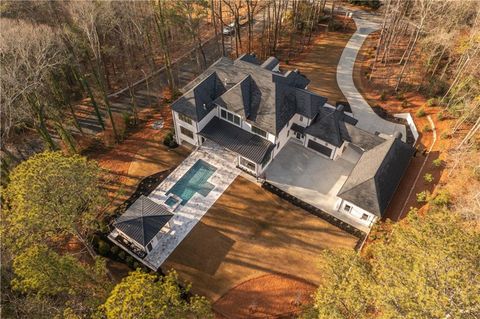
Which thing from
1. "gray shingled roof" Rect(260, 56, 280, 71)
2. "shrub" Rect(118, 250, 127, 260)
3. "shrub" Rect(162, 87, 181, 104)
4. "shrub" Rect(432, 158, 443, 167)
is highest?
"gray shingled roof" Rect(260, 56, 280, 71)

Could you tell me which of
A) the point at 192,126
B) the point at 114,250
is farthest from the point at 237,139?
the point at 114,250

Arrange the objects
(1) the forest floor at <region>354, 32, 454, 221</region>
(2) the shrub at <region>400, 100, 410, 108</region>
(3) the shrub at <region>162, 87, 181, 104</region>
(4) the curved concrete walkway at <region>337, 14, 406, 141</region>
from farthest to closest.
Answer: (3) the shrub at <region>162, 87, 181, 104</region>
(2) the shrub at <region>400, 100, 410, 108</region>
(4) the curved concrete walkway at <region>337, 14, 406, 141</region>
(1) the forest floor at <region>354, 32, 454, 221</region>

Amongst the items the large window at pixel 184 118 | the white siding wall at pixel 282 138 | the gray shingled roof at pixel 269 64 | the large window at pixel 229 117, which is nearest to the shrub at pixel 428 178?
the white siding wall at pixel 282 138

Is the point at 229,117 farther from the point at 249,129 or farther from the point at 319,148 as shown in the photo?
the point at 319,148

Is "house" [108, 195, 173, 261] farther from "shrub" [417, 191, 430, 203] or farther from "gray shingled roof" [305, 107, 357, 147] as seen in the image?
"shrub" [417, 191, 430, 203]

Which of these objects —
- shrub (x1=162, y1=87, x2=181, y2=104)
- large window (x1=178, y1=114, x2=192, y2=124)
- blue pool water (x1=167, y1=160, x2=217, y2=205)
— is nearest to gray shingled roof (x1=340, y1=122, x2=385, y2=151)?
blue pool water (x1=167, y1=160, x2=217, y2=205)
